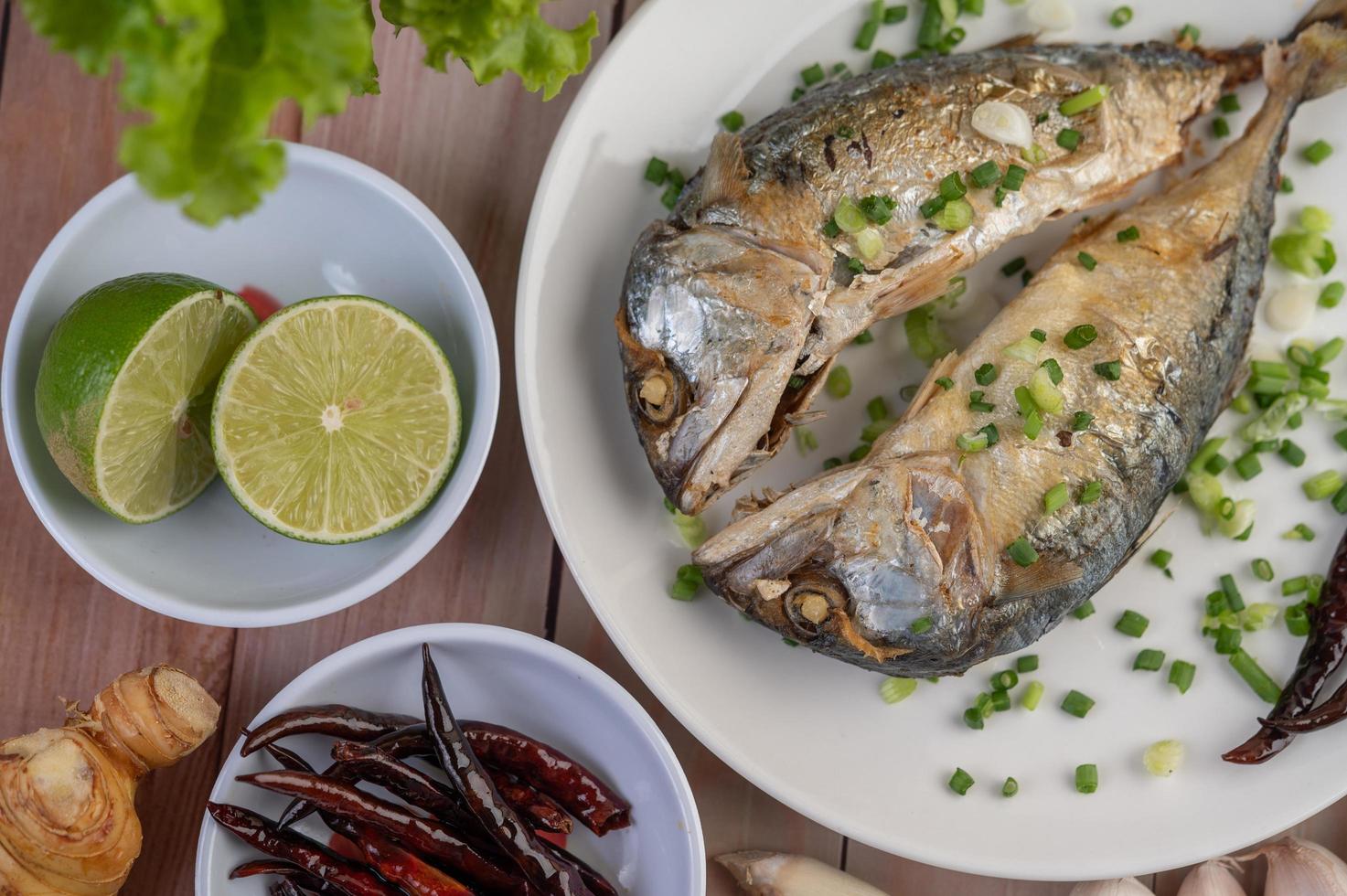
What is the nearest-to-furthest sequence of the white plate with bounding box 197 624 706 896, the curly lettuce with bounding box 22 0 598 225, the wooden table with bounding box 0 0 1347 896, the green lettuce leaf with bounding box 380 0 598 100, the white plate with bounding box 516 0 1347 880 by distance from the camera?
the curly lettuce with bounding box 22 0 598 225, the green lettuce leaf with bounding box 380 0 598 100, the white plate with bounding box 197 624 706 896, the white plate with bounding box 516 0 1347 880, the wooden table with bounding box 0 0 1347 896

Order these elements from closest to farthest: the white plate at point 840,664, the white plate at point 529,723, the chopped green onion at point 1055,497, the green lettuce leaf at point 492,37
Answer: the green lettuce leaf at point 492,37, the chopped green onion at point 1055,497, the white plate at point 529,723, the white plate at point 840,664

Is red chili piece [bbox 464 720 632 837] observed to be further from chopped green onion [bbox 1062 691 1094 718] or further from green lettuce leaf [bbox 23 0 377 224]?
green lettuce leaf [bbox 23 0 377 224]

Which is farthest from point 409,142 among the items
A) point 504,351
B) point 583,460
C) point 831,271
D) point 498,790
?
point 498,790

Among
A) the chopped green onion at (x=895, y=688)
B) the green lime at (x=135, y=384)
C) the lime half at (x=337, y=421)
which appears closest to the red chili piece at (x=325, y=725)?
the lime half at (x=337, y=421)

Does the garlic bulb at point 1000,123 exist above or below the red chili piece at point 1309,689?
above

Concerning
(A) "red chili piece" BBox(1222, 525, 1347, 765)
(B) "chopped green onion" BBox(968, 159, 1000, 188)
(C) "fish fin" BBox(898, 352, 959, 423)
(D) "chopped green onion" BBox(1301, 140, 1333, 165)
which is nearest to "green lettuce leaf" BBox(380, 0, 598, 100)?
(B) "chopped green onion" BBox(968, 159, 1000, 188)

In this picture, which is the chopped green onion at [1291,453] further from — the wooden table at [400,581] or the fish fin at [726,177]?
the fish fin at [726,177]

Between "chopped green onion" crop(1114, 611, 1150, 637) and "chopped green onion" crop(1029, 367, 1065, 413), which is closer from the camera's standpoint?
"chopped green onion" crop(1029, 367, 1065, 413)
